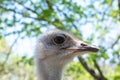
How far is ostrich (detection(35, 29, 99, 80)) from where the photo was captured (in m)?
4.03

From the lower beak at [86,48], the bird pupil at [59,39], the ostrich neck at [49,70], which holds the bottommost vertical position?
the ostrich neck at [49,70]

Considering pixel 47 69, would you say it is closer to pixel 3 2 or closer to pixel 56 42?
pixel 56 42

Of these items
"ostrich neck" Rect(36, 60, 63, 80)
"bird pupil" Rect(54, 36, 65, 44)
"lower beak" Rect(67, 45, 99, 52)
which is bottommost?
"ostrich neck" Rect(36, 60, 63, 80)

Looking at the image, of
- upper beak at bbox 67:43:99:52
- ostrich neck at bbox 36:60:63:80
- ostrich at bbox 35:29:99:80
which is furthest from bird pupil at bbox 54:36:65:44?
ostrich neck at bbox 36:60:63:80

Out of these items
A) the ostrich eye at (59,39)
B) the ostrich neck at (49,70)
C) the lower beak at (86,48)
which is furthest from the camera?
the ostrich eye at (59,39)

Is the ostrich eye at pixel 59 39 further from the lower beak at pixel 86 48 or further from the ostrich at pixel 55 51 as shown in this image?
the lower beak at pixel 86 48

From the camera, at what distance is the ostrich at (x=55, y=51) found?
4.03 metres

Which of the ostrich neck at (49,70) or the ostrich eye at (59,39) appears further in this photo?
the ostrich eye at (59,39)

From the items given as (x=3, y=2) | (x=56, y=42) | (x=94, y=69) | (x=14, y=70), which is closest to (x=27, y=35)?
(x=3, y=2)

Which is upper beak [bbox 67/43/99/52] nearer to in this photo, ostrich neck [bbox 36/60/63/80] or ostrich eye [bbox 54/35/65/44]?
ostrich eye [bbox 54/35/65/44]

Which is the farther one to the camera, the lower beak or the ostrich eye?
the ostrich eye

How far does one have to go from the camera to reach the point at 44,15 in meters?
7.35

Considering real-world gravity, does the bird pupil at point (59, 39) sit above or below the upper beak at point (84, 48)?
above

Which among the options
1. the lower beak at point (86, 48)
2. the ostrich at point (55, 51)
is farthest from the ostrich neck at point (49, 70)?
the lower beak at point (86, 48)
